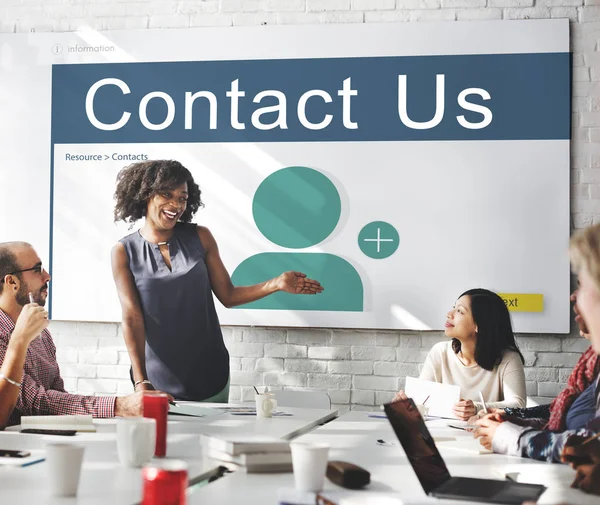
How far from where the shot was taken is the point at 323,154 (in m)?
4.46

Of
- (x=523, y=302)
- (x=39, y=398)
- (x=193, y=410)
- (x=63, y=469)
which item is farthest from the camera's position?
A: (x=523, y=302)

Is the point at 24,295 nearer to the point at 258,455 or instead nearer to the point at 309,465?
the point at 258,455

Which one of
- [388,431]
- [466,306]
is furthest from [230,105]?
[388,431]

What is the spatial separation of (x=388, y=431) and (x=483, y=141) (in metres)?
1.98

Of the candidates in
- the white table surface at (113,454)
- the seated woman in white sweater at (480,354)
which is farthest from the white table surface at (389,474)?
the seated woman in white sweater at (480,354)

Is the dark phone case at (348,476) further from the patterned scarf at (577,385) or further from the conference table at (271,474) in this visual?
the patterned scarf at (577,385)

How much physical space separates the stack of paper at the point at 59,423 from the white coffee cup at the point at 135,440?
0.69m

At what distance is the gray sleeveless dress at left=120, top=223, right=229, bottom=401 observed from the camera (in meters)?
4.50

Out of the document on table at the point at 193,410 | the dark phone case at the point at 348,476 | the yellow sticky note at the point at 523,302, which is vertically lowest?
the document on table at the point at 193,410

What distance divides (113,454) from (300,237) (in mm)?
2322

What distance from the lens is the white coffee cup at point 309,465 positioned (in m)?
1.81

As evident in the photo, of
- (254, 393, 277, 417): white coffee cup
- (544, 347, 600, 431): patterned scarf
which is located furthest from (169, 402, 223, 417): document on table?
(544, 347, 600, 431): patterned scarf

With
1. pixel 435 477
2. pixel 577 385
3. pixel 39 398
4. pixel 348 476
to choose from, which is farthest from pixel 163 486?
pixel 39 398

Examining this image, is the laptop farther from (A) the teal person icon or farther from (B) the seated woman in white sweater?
(A) the teal person icon
